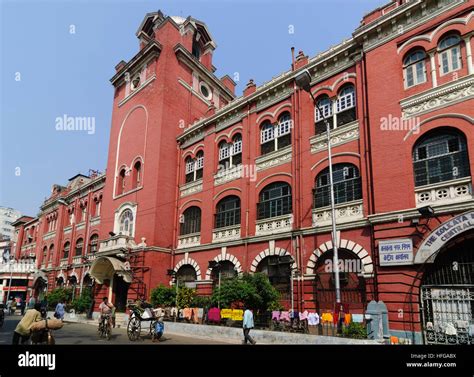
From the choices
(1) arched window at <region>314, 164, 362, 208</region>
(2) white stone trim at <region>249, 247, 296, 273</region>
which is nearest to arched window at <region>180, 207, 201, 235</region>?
(2) white stone trim at <region>249, 247, 296, 273</region>

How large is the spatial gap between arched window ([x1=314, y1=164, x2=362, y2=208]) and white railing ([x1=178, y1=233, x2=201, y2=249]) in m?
9.47

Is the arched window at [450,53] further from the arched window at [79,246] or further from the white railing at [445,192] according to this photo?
the arched window at [79,246]

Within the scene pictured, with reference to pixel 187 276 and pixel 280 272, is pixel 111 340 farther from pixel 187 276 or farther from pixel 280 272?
pixel 187 276

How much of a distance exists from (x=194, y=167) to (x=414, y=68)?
1593 centimetres

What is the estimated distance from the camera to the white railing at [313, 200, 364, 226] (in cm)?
1507

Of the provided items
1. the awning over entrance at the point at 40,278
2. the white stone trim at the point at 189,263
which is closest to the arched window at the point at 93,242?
the awning over entrance at the point at 40,278

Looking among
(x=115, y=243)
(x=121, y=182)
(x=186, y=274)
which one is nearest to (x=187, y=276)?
(x=186, y=274)

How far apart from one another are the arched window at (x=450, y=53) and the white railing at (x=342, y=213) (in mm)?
6492

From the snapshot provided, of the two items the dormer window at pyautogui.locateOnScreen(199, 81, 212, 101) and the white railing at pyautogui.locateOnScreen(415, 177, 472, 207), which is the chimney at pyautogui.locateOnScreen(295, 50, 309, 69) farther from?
the dormer window at pyautogui.locateOnScreen(199, 81, 212, 101)

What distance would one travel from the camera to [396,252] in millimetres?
12883

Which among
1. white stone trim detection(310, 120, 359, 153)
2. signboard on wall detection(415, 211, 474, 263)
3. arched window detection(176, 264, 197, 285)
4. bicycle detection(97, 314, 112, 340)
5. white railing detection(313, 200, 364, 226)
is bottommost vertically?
bicycle detection(97, 314, 112, 340)

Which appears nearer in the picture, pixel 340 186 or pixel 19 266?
pixel 340 186
